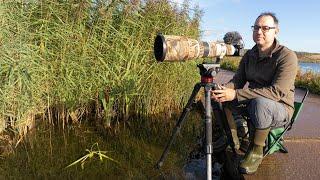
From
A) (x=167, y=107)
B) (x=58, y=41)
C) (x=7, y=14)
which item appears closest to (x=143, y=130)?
(x=167, y=107)

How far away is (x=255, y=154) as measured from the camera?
11.8 ft

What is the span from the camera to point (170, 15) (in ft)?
19.6

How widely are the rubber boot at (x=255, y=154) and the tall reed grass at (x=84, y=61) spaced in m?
2.32

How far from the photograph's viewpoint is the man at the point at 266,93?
3533 mm

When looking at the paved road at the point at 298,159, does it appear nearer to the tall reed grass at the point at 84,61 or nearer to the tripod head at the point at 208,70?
the tripod head at the point at 208,70

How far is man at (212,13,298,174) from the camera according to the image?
353 cm

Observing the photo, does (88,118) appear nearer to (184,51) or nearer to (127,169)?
(127,169)

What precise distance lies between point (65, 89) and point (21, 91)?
0.63 m

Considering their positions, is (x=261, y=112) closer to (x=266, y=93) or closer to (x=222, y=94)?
(x=266, y=93)

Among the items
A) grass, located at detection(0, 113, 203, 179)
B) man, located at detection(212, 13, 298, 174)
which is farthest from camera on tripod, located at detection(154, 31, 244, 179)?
grass, located at detection(0, 113, 203, 179)

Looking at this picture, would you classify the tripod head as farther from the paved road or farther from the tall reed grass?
the tall reed grass

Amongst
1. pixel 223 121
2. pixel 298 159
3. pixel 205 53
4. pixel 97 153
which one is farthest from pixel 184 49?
pixel 97 153

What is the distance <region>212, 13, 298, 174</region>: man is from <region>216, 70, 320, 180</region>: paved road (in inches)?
8.2

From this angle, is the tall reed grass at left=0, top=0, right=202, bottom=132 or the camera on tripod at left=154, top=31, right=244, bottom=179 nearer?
the camera on tripod at left=154, top=31, right=244, bottom=179
